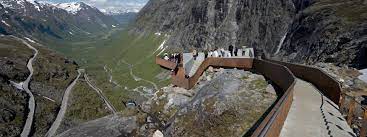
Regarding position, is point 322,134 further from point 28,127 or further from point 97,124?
point 28,127

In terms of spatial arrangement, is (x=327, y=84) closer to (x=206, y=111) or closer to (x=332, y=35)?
(x=206, y=111)

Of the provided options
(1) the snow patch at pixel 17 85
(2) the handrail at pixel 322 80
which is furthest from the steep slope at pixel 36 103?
(2) the handrail at pixel 322 80

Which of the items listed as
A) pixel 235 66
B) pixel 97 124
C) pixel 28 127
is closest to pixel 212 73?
pixel 235 66

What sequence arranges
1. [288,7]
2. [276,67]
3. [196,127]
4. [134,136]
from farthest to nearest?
[288,7]
[134,136]
[276,67]
[196,127]

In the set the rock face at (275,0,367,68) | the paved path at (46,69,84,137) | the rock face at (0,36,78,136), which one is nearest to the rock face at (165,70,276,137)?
the rock face at (275,0,367,68)

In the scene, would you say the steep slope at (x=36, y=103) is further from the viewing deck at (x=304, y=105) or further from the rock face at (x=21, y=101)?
the viewing deck at (x=304, y=105)

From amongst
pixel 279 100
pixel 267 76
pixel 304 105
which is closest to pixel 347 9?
pixel 267 76
